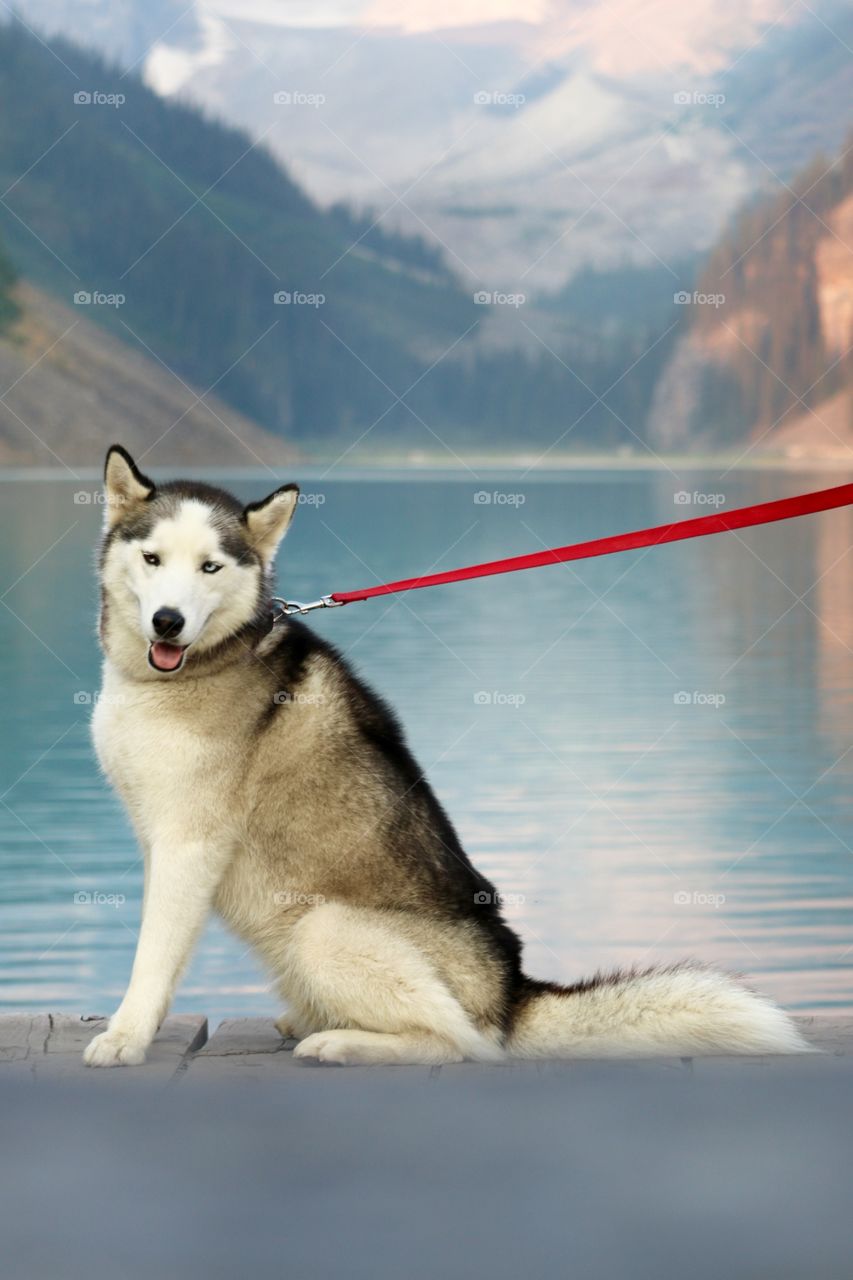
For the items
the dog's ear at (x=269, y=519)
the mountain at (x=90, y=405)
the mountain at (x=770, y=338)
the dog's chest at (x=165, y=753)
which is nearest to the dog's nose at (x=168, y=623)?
the dog's chest at (x=165, y=753)

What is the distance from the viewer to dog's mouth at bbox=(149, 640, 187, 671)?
14.3 feet

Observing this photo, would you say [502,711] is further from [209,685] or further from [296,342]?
[296,342]

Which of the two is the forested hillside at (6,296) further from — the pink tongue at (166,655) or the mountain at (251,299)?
the pink tongue at (166,655)

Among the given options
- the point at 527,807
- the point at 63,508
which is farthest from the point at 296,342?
the point at 527,807

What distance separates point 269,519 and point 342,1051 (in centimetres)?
139

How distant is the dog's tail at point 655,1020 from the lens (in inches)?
164

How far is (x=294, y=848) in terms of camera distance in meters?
4.36

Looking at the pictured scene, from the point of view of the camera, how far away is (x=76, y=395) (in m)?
105

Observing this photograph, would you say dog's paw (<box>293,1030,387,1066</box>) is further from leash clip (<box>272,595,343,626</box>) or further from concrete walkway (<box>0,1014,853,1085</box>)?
leash clip (<box>272,595,343,626</box>)
